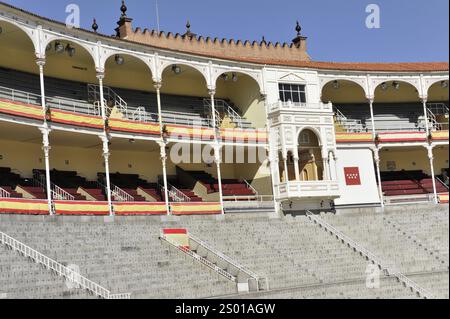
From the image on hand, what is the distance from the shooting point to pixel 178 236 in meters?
27.2

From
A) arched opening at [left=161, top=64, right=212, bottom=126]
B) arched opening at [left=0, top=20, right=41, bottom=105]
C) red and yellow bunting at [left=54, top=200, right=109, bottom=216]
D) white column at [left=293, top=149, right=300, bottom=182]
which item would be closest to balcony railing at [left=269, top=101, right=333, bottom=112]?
white column at [left=293, top=149, right=300, bottom=182]

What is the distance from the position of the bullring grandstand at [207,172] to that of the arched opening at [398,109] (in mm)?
106

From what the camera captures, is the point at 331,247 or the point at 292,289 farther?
the point at 331,247

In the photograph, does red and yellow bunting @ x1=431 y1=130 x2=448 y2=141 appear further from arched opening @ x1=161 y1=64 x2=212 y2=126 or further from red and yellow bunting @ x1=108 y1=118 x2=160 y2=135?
red and yellow bunting @ x1=108 y1=118 x2=160 y2=135

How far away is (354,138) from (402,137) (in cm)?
326

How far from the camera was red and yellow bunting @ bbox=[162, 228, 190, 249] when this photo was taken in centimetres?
2661

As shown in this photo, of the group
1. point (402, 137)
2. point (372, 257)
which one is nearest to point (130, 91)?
point (372, 257)

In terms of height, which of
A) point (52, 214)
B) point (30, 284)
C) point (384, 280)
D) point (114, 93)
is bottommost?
point (384, 280)

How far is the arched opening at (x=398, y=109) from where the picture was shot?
141 feet

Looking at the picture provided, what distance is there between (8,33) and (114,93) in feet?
26.9

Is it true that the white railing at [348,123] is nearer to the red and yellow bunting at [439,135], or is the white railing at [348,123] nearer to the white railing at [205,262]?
the red and yellow bunting at [439,135]

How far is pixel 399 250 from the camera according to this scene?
2941 cm
